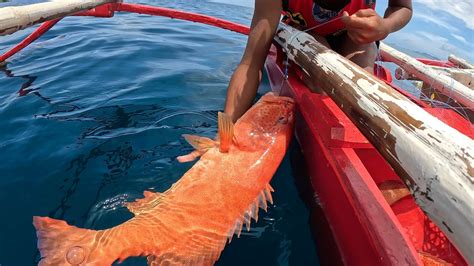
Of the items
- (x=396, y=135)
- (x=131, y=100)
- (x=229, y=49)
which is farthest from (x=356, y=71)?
(x=229, y=49)

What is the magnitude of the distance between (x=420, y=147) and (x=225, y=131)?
1.10 meters

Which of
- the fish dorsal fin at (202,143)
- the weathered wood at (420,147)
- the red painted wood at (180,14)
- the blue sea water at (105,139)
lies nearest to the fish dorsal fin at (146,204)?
the blue sea water at (105,139)

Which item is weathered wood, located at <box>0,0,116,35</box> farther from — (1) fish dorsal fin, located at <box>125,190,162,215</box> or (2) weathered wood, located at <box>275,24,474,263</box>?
(2) weathered wood, located at <box>275,24,474,263</box>

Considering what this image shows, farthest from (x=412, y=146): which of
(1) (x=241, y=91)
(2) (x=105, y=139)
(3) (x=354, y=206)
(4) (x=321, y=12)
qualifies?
(2) (x=105, y=139)

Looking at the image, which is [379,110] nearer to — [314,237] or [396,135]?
[396,135]

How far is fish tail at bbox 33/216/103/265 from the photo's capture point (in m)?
1.36

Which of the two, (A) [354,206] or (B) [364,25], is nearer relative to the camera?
(A) [354,206]

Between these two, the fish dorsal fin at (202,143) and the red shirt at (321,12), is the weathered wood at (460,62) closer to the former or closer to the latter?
the red shirt at (321,12)

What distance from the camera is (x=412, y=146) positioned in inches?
39.7

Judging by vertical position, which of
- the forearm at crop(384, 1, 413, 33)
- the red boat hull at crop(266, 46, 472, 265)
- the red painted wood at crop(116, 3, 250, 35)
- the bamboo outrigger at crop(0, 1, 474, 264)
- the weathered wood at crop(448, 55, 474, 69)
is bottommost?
the red boat hull at crop(266, 46, 472, 265)

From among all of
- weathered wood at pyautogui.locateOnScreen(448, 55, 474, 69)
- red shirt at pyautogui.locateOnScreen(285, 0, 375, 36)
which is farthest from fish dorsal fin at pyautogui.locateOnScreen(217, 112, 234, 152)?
weathered wood at pyautogui.locateOnScreen(448, 55, 474, 69)

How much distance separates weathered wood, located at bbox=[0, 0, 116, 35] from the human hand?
1.70 metres

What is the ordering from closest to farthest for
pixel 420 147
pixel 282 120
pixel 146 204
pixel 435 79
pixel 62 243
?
pixel 420 147, pixel 62 243, pixel 146 204, pixel 282 120, pixel 435 79

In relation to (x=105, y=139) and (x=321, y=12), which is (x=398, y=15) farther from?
(x=105, y=139)
